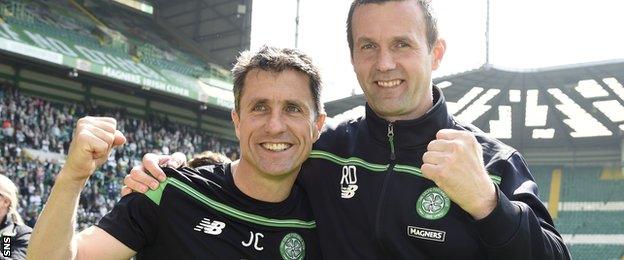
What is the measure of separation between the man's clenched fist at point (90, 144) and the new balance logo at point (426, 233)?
107 cm

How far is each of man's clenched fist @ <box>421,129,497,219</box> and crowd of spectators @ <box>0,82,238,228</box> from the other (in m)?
15.0

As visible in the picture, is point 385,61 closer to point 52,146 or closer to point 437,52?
point 437,52

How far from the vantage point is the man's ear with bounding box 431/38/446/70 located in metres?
2.65

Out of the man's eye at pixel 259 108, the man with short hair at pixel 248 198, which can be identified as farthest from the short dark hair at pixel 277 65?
the man's eye at pixel 259 108

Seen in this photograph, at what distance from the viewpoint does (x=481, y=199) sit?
1.87 m

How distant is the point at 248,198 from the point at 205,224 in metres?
0.20

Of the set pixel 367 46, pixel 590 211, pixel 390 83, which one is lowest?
pixel 590 211

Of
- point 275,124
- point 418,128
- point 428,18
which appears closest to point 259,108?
point 275,124

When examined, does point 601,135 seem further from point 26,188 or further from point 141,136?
point 26,188

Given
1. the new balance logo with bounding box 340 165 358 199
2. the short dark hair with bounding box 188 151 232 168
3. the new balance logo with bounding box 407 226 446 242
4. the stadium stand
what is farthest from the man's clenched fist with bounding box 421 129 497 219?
the stadium stand

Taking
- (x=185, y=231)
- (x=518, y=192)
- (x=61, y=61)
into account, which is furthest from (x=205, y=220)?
(x=61, y=61)

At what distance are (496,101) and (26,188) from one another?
549 inches

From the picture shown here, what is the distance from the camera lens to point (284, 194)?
273 centimetres

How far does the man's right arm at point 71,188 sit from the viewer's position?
2.07m
